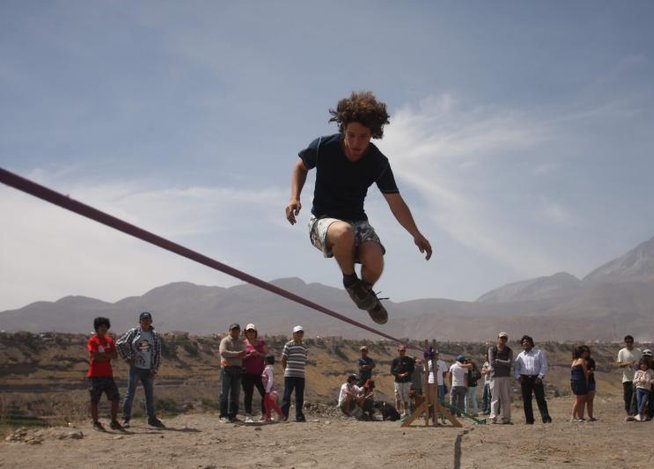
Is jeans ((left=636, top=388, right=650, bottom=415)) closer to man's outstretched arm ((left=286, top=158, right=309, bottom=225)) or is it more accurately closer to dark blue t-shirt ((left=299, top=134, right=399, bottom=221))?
dark blue t-shirt ((left=299, top=134, right=399, bottom=221))

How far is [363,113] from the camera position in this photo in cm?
455

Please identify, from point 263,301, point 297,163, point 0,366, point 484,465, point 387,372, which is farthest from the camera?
point 263,301

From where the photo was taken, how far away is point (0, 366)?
24.3 metres

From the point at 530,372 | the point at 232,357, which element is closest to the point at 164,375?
the point at 232,357

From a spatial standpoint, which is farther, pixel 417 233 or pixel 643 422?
pixel 643 422

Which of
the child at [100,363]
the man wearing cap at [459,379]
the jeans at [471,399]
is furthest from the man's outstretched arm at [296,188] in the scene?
the jeans at [471,399]

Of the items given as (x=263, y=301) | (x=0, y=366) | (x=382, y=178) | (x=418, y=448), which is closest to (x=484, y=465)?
(x=418, y=448)

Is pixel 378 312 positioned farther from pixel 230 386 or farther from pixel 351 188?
pixel 230 386

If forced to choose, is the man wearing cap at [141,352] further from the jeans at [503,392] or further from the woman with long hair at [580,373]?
the woman with long hair at [580,373]

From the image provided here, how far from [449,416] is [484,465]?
12.7ft

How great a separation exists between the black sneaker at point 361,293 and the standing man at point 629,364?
8.44 metres

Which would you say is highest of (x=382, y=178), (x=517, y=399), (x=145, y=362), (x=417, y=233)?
(x=382, y=178)

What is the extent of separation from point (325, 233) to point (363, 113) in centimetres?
84

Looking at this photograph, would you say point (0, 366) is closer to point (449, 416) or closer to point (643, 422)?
point (449, 416)
